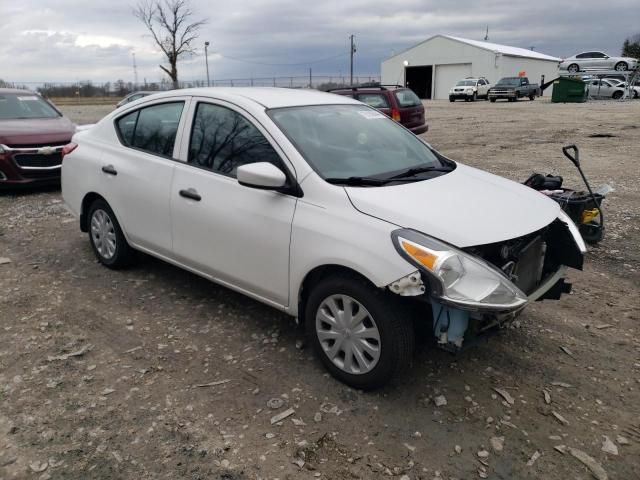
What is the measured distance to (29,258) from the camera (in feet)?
18.2

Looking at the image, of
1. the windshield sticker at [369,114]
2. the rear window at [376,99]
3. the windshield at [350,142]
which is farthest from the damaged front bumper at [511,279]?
the rear window at [376,99]

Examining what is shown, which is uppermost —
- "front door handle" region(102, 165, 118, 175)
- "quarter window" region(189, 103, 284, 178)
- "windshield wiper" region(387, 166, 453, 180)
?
"quarter window" region(189, 103, 284, 178)

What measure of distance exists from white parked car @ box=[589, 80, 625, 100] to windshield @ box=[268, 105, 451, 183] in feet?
114

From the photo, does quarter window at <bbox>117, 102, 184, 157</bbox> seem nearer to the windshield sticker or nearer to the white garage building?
the windshield sticker

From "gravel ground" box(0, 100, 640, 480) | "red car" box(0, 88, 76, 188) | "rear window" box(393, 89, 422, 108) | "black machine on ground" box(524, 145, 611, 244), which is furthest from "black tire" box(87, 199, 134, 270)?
"rear window" box(393, 89, 422, 108)

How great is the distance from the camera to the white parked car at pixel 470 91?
38.2m

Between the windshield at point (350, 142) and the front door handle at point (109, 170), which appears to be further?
the front door handle at point (109, 170)

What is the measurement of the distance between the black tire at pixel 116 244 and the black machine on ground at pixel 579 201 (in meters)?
3.91

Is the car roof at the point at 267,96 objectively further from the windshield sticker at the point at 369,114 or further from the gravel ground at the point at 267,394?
the gravel ground at the point at 267,394

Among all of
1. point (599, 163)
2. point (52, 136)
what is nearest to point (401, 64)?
point (599, 163)

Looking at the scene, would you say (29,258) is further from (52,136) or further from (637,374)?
(637,374)

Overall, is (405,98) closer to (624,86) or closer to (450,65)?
(624,86)

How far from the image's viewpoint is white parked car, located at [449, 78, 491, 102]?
3823cm

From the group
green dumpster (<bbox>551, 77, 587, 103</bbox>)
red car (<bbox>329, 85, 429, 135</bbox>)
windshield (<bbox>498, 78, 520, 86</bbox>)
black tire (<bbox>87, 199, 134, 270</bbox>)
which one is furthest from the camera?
windshield (<bbox>498, 78, 520, 86</bbox>)
